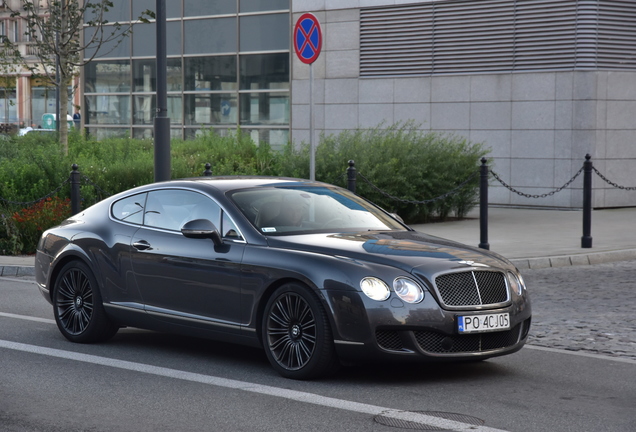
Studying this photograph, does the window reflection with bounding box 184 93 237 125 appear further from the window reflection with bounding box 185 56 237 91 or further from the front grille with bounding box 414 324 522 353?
the front grille with bounding box 414 324 522 353

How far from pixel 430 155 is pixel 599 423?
43.5 ft

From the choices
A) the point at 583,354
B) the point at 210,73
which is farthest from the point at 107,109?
the point at 583,354

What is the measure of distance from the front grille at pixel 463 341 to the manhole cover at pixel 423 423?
72 centimetres

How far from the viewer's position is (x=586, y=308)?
10258mm

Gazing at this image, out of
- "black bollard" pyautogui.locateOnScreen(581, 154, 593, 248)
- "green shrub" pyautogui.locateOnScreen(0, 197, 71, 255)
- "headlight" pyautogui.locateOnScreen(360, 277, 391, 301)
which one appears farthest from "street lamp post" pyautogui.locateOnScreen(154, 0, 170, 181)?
"headlight" pyautogui.locateOnScreen(360, 277, 391, 301)

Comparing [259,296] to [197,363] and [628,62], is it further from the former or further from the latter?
[628,62]

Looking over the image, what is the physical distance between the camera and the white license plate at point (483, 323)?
670 cm

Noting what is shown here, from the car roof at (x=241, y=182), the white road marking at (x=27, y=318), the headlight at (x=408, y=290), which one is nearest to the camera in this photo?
the headlight at (x=408, y=290)

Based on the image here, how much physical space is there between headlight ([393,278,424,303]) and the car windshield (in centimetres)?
108

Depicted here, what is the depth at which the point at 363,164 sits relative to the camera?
17.8m

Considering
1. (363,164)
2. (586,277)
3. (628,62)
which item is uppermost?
(628,62)

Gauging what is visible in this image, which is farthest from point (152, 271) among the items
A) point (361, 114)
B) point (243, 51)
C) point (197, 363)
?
point (243, 51)

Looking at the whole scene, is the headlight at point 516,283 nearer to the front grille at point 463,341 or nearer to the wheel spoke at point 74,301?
the front grille at point 463,341

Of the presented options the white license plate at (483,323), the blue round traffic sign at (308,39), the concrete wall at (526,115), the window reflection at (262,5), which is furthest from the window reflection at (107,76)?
the white license plate at (483,323)
